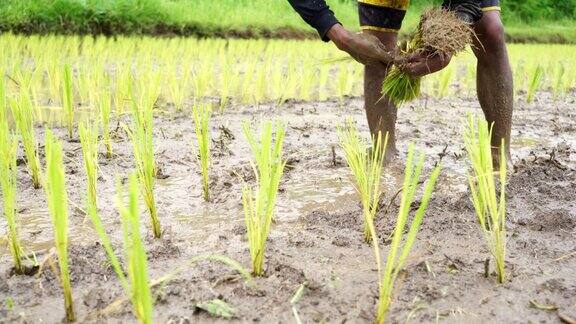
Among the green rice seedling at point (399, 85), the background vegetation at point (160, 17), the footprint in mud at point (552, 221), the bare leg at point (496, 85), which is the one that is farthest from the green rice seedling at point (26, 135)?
the background vegetation at point (160, 17)

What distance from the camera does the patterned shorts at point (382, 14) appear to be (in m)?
2.13

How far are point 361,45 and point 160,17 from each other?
763 centimetres

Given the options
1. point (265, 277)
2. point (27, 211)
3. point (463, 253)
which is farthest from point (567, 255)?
point (27, 211)

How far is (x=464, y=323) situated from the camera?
1.00m

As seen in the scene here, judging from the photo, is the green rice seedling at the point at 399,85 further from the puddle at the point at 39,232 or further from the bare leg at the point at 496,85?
the puddle at the point at 39,232

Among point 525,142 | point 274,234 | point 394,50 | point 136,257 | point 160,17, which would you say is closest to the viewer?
point 136,257

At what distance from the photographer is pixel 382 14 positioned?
2148 mm

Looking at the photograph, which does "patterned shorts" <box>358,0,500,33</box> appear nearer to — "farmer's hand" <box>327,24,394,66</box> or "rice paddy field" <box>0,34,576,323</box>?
"farmer's hand" <box>327,24,394,66</box>

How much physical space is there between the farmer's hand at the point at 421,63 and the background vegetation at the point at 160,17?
13.7 ft

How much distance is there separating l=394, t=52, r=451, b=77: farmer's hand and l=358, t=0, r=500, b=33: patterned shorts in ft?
1.06

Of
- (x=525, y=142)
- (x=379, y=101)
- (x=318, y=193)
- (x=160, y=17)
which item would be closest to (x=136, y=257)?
(x=318, y=193)

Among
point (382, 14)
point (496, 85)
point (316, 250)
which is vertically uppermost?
point (382, 14)

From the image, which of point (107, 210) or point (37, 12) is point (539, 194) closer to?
point (107, 210)

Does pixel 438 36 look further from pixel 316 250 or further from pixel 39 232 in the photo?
pixel 39 232
